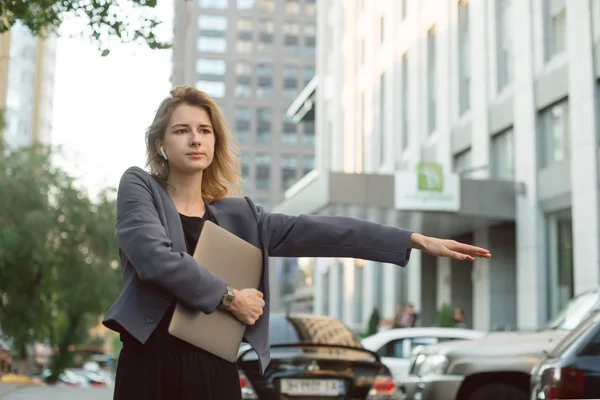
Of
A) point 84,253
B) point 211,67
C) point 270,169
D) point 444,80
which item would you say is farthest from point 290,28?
point 84,253

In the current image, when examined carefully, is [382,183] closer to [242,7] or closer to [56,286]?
[56,286]

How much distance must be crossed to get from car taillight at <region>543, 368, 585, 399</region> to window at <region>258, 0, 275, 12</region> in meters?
112

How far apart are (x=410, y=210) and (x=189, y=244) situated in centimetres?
2496

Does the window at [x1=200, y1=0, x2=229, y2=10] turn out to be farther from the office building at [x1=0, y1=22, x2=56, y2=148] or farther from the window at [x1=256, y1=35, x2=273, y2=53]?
the office building at [x1=0, y1=22, x2=56, y2=148]

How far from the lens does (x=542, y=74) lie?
85.7 feet

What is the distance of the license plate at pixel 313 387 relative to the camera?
8.74m

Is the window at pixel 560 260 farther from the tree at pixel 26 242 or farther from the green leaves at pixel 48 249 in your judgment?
the tree at pixel 26 242

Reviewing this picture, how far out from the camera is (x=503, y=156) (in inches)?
1162

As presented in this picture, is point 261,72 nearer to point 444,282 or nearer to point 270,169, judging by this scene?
point 270,169

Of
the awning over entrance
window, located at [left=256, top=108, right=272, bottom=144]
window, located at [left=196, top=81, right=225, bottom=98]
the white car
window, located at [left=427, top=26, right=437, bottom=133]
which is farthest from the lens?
window, located at [left=196, top=81, right=225, bottom=98]

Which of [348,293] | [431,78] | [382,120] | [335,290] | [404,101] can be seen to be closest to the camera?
[431,78]

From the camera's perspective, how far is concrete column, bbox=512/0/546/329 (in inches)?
1047

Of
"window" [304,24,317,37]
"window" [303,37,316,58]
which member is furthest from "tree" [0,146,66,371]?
"window" [304,24,317,37]

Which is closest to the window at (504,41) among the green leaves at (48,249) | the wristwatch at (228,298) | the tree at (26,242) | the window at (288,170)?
the green leaves at (48,249)
